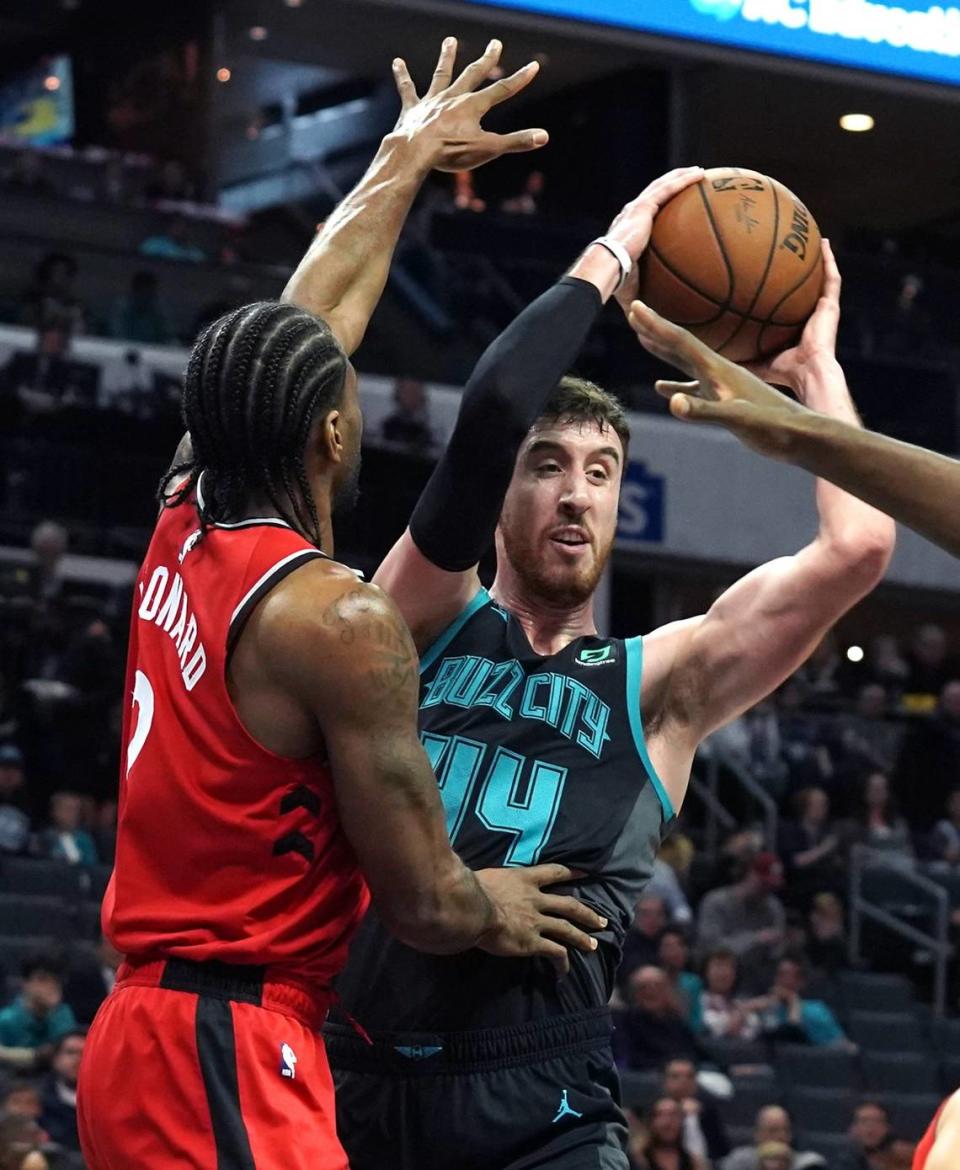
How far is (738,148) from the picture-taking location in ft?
64.4

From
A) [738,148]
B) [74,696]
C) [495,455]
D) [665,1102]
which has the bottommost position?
[665,1102]

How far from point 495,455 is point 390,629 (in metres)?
0.50

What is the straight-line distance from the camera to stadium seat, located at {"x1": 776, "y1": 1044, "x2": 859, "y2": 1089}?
11242mm

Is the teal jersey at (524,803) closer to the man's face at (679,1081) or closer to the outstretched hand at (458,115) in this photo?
the outstretched hand at (458,115)

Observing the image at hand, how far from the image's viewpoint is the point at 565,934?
10.7 feet

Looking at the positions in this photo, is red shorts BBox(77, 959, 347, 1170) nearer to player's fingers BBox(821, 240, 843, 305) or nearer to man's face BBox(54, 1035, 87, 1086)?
player's fingers BBox(821, 240, 843, 305)

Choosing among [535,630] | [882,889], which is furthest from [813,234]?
[882,889]

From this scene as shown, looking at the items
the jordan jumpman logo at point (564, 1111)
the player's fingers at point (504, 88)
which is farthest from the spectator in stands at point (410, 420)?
the jordan jumpman logo at point (564, 1111)

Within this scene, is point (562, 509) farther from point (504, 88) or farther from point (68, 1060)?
point (68, 1060)

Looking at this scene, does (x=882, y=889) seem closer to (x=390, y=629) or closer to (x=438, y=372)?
(x=438, y=372)

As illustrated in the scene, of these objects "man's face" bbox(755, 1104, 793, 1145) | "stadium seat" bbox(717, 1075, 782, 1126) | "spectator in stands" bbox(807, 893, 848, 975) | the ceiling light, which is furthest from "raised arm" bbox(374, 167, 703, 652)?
the ceiling light

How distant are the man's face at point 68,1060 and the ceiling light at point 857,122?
12853 mm

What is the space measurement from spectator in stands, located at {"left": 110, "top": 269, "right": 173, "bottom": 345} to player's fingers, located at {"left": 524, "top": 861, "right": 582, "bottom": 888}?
39.3 feet

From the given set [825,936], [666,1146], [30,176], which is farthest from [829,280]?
[30,176]
